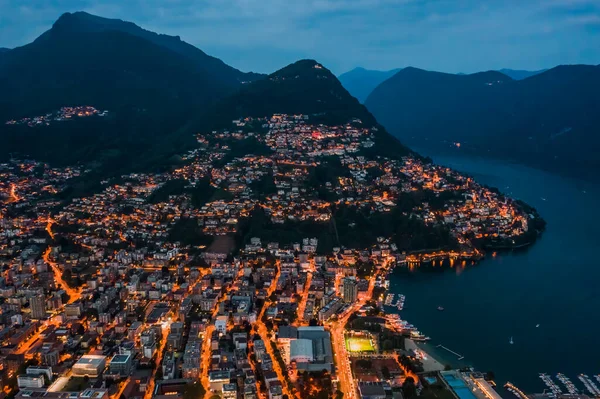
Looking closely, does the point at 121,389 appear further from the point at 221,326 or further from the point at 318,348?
the point at 318,348

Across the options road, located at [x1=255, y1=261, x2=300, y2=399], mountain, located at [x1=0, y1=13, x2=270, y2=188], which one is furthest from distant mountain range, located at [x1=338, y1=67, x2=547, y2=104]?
road, located at [x1=255, y1=261, x2=300, y2=399]

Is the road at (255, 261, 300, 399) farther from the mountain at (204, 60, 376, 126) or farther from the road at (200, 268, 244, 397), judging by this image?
the mountain at (204, 60, 376, 126)

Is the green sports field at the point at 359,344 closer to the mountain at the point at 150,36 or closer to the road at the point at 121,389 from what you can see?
the road at the point at 121,389

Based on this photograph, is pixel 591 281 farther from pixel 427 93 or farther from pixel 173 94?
pixel 427 93

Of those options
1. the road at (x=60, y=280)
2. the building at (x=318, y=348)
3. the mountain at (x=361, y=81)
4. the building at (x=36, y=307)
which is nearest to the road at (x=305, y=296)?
the building at (x=318, y=348)

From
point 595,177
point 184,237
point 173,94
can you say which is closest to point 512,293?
point 184,237

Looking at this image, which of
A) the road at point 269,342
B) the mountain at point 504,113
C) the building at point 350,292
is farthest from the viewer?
the mountain at point 504,113
